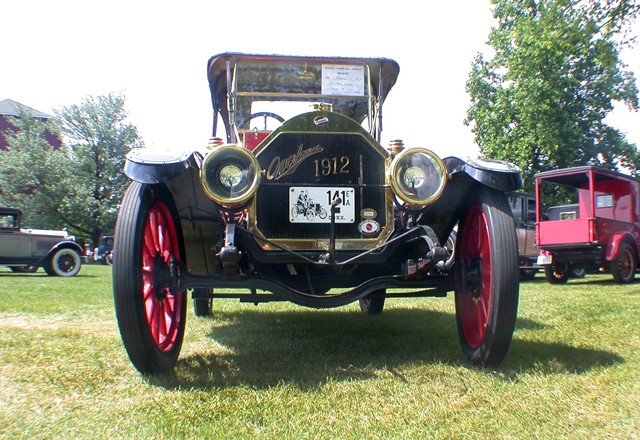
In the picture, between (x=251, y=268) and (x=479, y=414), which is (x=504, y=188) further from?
(x=251, y=268)

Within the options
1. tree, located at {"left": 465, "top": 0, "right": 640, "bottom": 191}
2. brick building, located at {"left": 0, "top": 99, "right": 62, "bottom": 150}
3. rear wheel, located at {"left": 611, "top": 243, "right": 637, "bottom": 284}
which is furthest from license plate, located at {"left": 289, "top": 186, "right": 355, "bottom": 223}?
brick building, located at {"left": 0, "top": 99, "right": 62, "bottom": 150}

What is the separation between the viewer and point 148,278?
3016 millimetres

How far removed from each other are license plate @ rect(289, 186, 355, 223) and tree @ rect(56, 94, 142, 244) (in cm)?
2979

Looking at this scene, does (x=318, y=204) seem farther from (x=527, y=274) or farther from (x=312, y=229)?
(x=527, y=274)

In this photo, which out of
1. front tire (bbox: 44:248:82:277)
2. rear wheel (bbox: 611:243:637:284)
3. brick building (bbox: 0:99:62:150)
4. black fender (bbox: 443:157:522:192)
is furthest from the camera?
brick building (bbox: 0:99:62:150)

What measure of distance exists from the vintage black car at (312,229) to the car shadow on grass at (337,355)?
0.71 feet

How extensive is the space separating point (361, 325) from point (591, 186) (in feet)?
24.1

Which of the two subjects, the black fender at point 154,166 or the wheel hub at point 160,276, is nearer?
the black fender at point 154,166

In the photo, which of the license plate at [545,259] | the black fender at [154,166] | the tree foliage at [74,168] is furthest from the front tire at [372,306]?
the tree foliage at [74,168]

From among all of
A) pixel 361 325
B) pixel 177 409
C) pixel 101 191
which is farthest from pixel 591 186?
pixel 101 191

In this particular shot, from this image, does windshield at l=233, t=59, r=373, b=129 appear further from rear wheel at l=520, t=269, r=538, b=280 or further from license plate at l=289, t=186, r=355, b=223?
rear wheel at l=520, t=269, r=538, b=280

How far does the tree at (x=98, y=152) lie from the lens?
31141mm

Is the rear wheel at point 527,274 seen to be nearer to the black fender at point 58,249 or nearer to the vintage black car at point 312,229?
the vintage black car at point 312,229

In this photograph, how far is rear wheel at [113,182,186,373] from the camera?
8.88 ft
